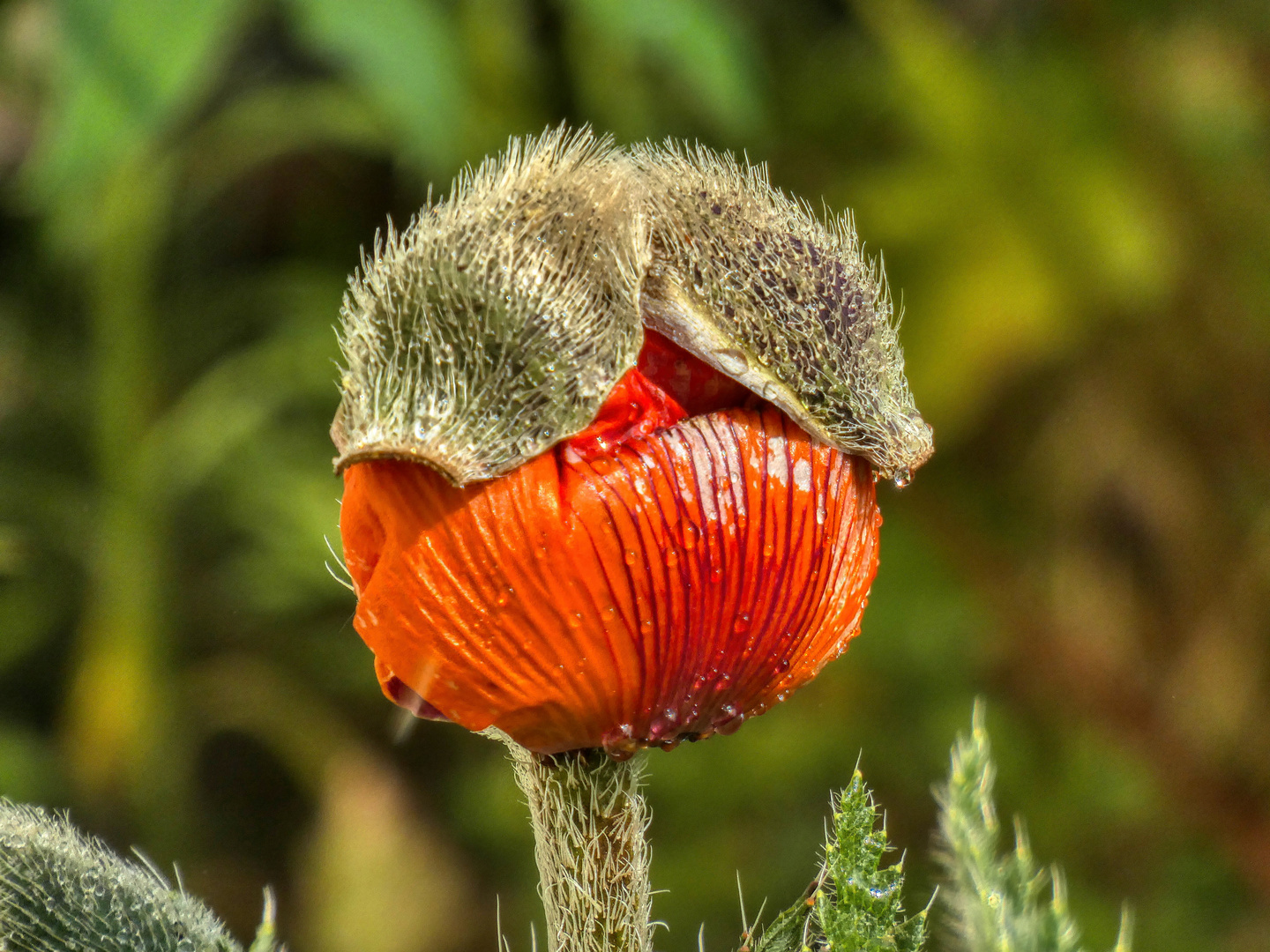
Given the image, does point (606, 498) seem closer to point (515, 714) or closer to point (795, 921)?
point (515, 714)

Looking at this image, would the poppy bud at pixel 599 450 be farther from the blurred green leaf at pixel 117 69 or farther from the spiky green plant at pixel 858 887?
the blurred green leaf at pixel 117 69

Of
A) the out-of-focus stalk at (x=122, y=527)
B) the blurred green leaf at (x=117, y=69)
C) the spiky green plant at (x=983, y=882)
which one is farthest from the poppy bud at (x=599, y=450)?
the out-of-focus stalk at (x=122, y=527)

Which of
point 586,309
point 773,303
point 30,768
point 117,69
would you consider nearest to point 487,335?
point 586,309

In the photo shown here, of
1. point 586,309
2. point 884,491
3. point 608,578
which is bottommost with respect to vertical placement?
point 608,578

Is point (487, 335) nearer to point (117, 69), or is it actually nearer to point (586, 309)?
point (586, 309)

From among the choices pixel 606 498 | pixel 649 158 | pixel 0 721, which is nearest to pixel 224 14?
pixel 649 158

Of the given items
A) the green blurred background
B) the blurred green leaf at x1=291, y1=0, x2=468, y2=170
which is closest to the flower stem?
the blurred green leaf at x1=291, y1=0, x2=468, y2=170
